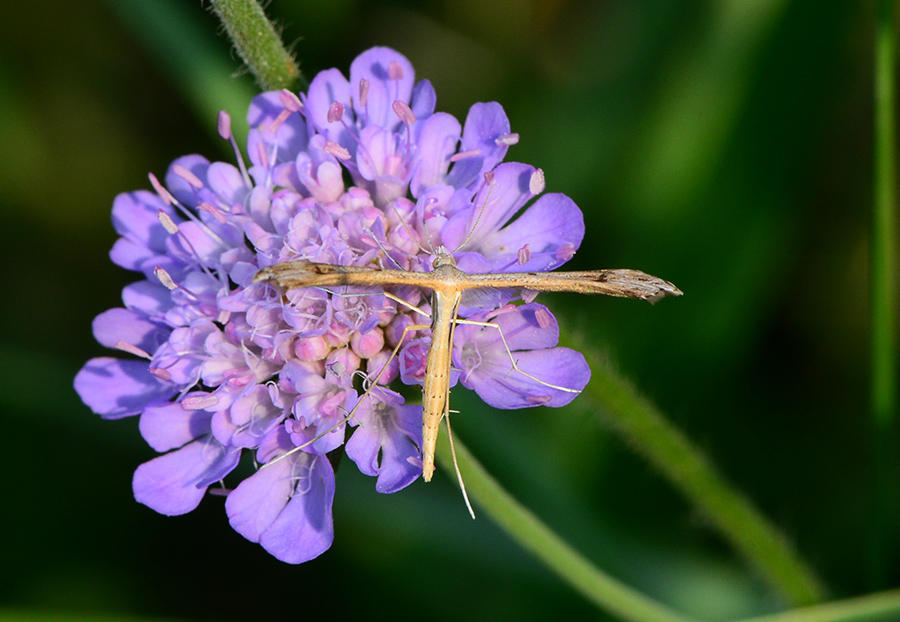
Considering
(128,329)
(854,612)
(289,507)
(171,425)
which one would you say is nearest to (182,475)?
(171,425)

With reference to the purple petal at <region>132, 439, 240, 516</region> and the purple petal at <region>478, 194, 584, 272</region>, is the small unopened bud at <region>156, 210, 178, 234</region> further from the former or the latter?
the purple petal at <region>478, 194, 584, 272</region>

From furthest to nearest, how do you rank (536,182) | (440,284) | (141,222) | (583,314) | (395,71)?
(583,314), (141,222), (395,71), (536,182), (440,284)

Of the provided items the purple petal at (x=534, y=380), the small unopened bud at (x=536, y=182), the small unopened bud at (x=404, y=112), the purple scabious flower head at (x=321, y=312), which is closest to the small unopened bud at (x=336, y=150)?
the purple scabious flower head at (x=321, y=312)

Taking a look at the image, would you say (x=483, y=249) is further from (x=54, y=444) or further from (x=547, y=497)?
(x=54, y=444)

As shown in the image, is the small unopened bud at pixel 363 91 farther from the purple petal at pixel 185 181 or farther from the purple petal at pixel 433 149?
the purple petal at pixel 185 181

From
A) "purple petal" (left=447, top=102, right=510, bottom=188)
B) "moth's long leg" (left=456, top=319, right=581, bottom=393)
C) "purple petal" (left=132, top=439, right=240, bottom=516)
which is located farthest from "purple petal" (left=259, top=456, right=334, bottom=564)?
"purple petal" (left=447, top=102, right=510, bottom=188)

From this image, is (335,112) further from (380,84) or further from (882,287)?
(882,287)

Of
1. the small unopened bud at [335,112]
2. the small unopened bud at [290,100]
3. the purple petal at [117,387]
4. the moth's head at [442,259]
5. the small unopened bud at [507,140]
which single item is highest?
the small unopened bud at [290,100]
